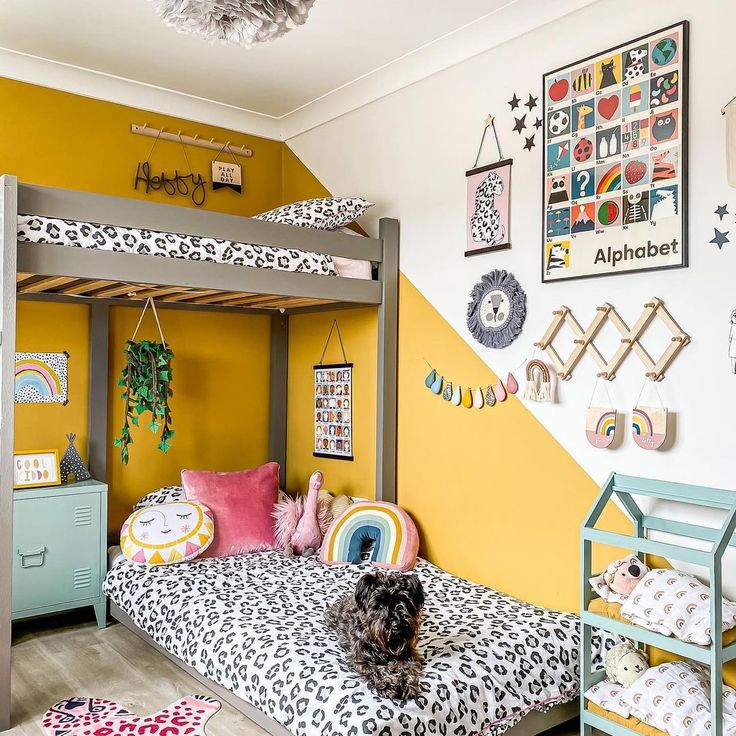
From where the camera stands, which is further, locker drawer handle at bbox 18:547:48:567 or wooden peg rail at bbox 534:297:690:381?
locker drawer handle at bbox 18:547:48:567

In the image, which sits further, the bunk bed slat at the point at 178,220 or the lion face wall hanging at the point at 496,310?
the lion face wall hanging at the point at 496,310

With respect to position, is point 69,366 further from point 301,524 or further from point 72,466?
point 301,524

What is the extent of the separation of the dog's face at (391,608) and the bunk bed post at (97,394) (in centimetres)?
190

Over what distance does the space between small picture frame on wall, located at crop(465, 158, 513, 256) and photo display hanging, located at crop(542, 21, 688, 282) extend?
0.67ft

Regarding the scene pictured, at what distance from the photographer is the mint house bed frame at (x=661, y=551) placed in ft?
6.76

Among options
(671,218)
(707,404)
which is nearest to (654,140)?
(671,218)

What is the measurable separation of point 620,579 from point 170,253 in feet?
6.61

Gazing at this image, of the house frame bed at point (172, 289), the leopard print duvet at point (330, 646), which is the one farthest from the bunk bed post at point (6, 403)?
the leopard print duvet at point (330, 646)

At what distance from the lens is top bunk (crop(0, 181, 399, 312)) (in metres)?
2.65

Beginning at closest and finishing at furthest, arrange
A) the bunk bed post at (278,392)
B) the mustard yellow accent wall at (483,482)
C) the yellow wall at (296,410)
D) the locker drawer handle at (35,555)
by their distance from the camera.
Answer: the mustard yellow accent wall at (483,482) < the yellow wall at (296,410) < the locker drawer handle at (35,555) < the bunk bed post at (278,392)

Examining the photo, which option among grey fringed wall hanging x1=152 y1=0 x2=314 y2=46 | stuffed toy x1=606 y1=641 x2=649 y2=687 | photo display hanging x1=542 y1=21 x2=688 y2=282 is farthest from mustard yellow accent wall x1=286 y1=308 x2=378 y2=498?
grey fringed wall hanging x1=152 y1=0 x2=314 y2=46

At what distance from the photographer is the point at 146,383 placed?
12.2 feet

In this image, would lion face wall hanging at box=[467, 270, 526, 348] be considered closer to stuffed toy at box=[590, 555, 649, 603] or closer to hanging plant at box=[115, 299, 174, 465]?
stuffed toy at box=[590, 555, 649, 603]

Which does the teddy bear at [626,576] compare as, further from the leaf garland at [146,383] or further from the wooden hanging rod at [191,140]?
the wooden hanging rod at [191,140]
